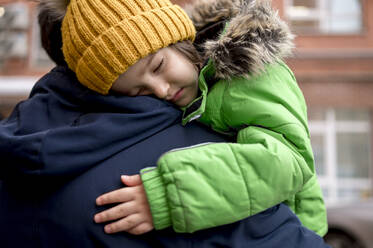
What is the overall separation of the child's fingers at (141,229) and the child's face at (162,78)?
427 mm

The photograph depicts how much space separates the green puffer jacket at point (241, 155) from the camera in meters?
1.12

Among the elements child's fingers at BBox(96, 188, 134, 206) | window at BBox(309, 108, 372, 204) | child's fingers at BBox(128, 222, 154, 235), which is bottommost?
window at BBox(309, 108, 372, 204)

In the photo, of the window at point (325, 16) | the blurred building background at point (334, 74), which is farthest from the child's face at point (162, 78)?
the window at point (325, 16)

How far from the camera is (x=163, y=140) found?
4.10 feet

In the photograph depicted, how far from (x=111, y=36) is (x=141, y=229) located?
573 millimetres

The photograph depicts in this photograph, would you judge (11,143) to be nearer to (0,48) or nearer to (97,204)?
(97,204)

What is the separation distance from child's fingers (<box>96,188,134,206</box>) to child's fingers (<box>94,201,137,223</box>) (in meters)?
0.02

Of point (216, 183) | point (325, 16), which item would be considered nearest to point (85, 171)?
point (216, 183)

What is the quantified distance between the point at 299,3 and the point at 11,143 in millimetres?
12246

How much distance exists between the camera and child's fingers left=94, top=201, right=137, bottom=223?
1134 mm

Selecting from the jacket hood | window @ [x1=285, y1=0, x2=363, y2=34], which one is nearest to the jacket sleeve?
the jacket hood

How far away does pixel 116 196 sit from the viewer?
3.78ft

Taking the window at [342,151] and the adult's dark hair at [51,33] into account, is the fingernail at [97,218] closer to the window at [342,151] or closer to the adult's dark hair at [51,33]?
the adult's dark hair at [51,33]

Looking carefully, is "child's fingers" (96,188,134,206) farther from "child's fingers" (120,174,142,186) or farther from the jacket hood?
the jacket hood
